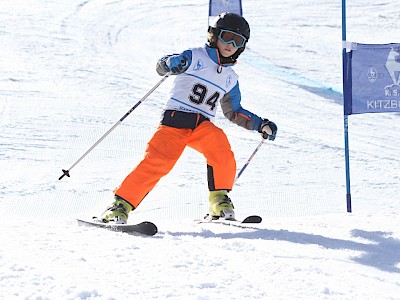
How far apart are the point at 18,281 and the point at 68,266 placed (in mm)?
250

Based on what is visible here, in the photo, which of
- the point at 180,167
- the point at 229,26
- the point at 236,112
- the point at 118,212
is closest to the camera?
the point at 118,212

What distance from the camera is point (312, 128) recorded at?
9219 mm

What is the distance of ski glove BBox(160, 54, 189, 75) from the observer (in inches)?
152

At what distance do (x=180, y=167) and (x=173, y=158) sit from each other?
2997 mm

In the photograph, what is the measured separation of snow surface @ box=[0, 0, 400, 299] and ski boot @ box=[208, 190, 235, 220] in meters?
0.23

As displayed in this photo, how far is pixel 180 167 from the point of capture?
690 centimetres

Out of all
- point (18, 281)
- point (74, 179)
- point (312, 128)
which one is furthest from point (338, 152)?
point (18, 281)

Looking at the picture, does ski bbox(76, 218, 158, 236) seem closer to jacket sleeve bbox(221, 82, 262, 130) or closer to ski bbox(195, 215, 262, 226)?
ski bbox(195, 215, 262, 226)

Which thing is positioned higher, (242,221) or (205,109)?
(205,109)

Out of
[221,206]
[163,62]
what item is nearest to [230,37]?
[163,62]

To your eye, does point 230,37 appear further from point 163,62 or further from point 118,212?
point 118,212

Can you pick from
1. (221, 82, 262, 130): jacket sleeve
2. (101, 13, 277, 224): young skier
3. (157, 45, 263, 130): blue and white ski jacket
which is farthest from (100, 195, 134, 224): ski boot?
(221, 82, 262, 130): jacket sleeve

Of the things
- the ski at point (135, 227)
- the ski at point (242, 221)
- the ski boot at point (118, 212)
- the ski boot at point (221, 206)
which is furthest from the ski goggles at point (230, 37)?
the ski at point (135, 227)

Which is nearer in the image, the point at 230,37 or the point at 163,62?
the point at 163,62
